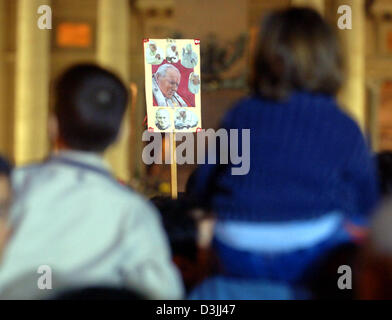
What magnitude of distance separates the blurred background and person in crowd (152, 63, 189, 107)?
270 inches

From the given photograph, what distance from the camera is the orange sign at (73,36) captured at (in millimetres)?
23141

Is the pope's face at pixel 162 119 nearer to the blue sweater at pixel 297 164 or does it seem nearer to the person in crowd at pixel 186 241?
the person in crowd at pixel 186 241

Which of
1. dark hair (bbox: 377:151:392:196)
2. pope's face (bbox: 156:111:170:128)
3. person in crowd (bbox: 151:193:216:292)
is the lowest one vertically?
person in crowd (bbox: 151:193:216:292)

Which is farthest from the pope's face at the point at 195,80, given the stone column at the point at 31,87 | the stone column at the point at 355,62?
the stone column at the point at 355,62

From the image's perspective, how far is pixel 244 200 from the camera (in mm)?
2732

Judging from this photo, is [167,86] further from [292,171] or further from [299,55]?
[292,171]

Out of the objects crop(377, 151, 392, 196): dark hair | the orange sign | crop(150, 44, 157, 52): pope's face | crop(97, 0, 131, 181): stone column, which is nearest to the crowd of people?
crop(377, 151, 392, 196): dark hair

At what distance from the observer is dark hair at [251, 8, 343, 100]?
2.81 m

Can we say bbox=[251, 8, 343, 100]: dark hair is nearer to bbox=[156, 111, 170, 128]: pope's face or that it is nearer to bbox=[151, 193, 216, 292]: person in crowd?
bbox=[151, 193, 216, 292]: person in crowd

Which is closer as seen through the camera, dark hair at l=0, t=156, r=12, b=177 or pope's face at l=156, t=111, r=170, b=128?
dark hair at l=0, t=156, r=12, b=177

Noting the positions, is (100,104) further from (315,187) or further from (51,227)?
(315,187)

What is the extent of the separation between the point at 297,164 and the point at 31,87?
59.7 feet

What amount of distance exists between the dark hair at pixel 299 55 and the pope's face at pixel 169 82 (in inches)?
123

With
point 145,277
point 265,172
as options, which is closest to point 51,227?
point 145,277
